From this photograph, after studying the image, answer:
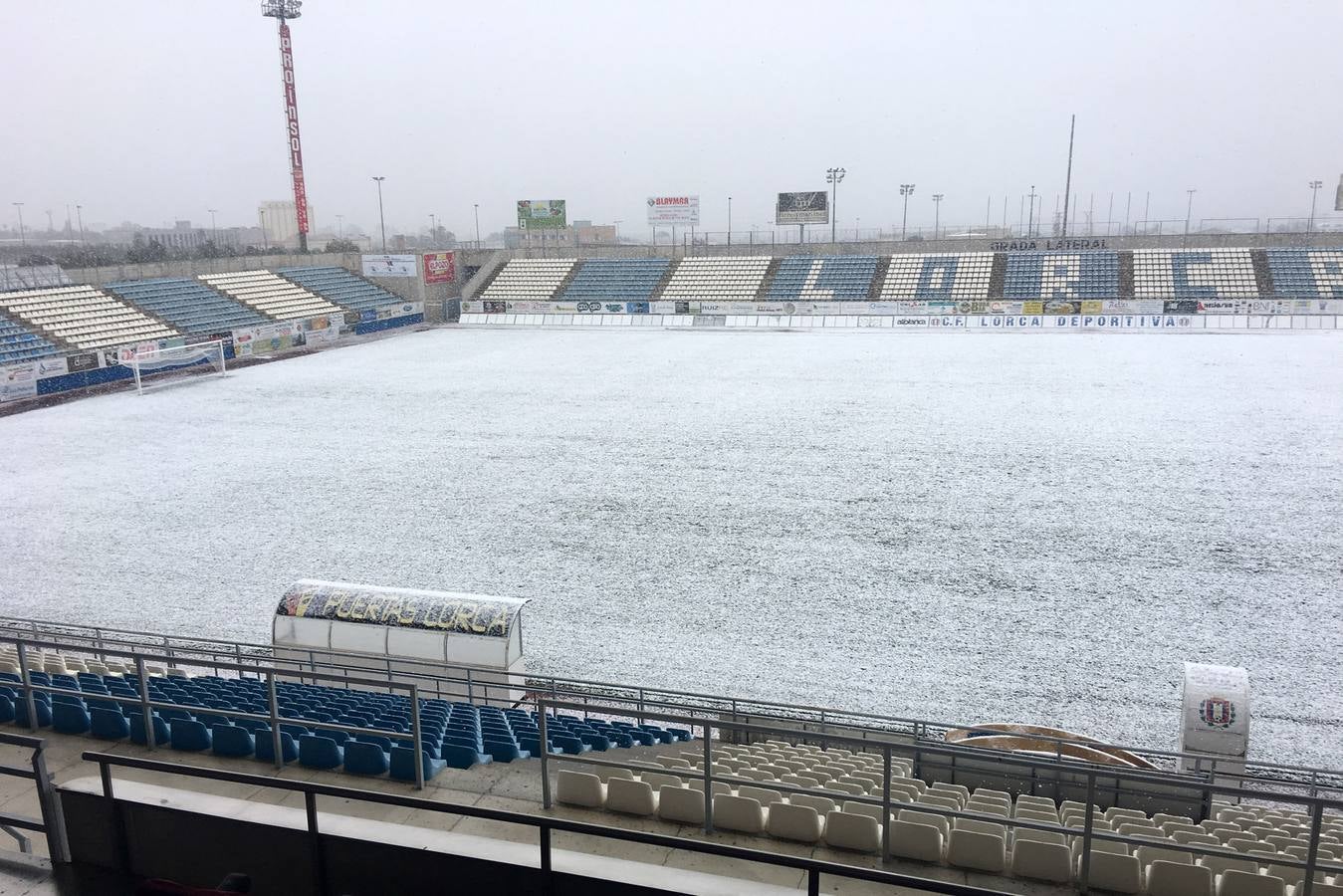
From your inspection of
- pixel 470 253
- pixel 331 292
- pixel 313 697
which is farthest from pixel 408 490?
pixel 470 253

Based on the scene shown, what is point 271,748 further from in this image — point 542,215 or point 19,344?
point 542,215

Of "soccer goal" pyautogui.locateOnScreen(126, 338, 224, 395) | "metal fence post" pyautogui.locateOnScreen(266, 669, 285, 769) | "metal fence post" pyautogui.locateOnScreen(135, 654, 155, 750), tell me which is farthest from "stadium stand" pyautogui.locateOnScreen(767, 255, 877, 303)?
"metal fence post" pyautogui.locateOnScreen(266, 669, 285, 769)

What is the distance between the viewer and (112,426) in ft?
99.9

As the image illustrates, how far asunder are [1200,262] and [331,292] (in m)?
56.4

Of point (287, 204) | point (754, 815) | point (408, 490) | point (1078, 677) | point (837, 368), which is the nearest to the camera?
point (754, 815)

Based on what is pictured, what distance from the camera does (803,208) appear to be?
7319 centimetres

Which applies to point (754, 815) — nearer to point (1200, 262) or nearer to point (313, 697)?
point (313, 697)

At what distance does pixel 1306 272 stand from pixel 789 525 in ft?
174

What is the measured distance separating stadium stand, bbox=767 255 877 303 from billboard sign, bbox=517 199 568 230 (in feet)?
62.2

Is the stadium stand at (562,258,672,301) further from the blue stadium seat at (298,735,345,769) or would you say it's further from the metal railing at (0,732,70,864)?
the metal railing at (0,732,70,864)

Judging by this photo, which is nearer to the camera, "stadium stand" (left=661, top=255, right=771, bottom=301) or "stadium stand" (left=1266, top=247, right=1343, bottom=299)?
"stadium stand" (left=1266, top=247, right=1343, bottom=299)

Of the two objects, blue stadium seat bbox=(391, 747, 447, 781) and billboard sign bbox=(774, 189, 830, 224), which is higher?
billboard sign bbox=(774, 189, 830, 224)

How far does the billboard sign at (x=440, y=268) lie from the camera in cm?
6469

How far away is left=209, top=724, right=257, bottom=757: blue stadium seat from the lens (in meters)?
7.50
